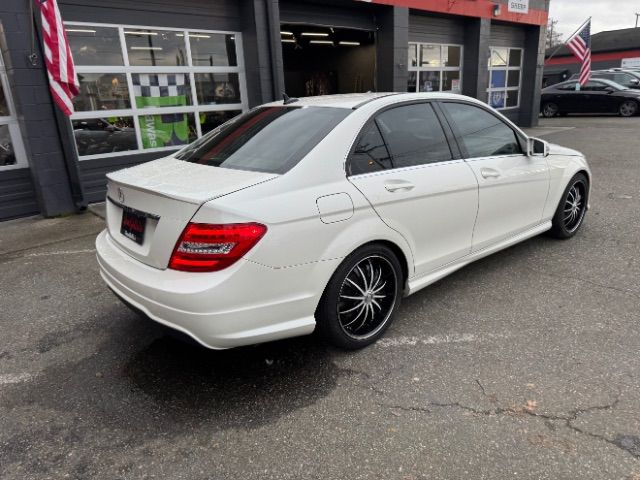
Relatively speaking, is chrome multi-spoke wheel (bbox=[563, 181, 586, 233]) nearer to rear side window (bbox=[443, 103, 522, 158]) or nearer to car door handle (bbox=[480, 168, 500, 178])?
rear side window (bbox=[443, 103, 522, 158])

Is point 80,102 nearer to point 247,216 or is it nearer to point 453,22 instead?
point 247,216

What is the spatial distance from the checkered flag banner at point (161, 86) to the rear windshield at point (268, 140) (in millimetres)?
4791

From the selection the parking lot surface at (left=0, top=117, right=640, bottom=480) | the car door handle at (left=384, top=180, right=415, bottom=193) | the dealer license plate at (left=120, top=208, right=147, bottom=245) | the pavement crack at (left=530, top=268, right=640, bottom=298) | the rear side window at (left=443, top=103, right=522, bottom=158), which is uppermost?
the rear side window at (left=443, top=103, right=522, bottom=158)

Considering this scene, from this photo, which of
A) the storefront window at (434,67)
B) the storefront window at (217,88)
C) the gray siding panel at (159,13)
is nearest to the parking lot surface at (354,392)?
the gray siding panel at (159,13)

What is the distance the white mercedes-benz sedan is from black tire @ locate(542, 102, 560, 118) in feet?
60.3

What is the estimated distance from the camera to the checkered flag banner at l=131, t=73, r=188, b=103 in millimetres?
7719

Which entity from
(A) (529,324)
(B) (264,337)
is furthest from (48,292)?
(A) (529,324)

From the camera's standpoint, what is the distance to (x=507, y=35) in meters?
15.5

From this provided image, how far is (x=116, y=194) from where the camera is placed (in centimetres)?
305

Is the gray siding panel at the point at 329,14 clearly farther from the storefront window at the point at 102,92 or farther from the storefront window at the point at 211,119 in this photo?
the storefront window at the point at 102,92

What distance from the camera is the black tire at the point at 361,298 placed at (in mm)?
2863

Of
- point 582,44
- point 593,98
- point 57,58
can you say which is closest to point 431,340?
point 57,58

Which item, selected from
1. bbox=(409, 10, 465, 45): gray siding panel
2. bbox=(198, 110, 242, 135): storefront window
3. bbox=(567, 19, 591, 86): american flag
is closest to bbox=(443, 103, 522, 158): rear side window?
bbox=(198, 110, 242, 135): storefront window

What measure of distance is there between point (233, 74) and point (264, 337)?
24.1 feet
